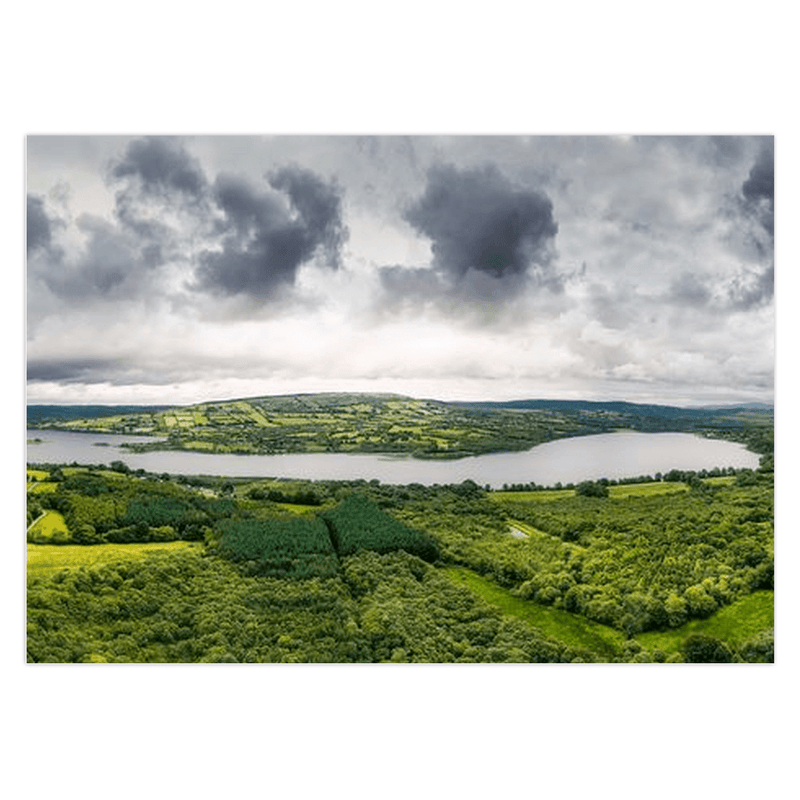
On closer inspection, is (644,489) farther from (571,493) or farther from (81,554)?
(81,554)

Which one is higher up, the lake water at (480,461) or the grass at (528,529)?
the lake water at (480,461)

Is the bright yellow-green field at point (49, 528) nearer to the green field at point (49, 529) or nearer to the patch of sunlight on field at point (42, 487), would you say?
the green field at point (49, 529)

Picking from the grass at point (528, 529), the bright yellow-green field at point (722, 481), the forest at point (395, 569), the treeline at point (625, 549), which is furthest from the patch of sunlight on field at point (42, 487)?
the bright yellow-green field at point (722, 481)

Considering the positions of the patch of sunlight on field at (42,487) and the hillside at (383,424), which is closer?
the patch of sunlight on field at (42,487)

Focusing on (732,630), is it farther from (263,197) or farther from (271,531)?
(263,197)

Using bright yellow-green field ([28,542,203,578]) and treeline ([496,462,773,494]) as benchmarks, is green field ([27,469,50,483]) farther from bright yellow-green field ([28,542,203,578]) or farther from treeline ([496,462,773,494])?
treeline ([496,462,773,494])

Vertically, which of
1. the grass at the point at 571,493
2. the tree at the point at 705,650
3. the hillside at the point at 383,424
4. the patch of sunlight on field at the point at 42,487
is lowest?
the tree at the point at 705,650

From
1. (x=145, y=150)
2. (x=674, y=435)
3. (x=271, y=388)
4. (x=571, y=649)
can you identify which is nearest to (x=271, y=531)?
(x=271, y=388)
